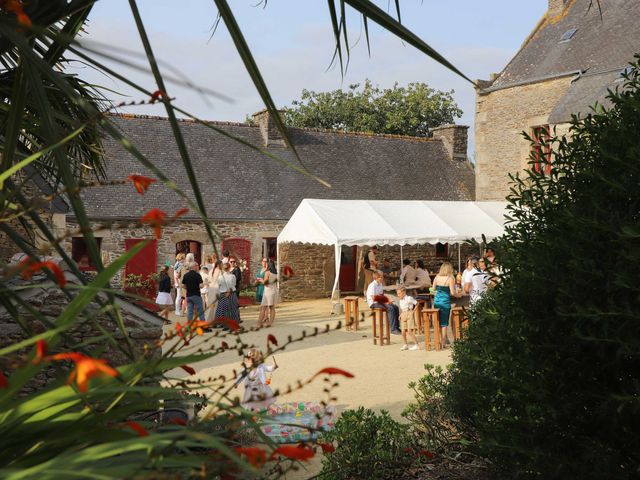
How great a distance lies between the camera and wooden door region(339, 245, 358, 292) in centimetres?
2456

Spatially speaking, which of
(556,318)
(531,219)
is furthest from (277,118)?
(531,219)

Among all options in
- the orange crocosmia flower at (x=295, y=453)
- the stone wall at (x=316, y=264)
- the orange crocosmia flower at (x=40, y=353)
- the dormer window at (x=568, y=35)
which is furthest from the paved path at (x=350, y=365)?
the dormer window at (x=568, y=35)

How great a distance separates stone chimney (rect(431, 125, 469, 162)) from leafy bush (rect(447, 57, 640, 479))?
2505 cm

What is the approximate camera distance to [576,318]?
10.7 ft

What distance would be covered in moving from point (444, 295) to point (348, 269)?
40.3ft

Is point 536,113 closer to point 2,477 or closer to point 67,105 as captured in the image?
point 67,105

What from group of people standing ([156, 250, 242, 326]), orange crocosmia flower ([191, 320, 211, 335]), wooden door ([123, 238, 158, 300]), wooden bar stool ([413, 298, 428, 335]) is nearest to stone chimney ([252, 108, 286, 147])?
wooden door ([123, 238, 158, 300])

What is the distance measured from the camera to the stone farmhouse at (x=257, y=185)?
846 inches

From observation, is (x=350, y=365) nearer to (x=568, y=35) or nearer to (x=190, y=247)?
(x=190, y=247)

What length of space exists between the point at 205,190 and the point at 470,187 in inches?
386

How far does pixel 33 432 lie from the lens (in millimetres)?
1194

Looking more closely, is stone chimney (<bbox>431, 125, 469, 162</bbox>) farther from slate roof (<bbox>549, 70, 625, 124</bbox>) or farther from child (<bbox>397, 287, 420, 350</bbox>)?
child (<bbox>397, 287, 420, 350</bbox>)

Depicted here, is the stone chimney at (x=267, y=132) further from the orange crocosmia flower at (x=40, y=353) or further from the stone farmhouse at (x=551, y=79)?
the orange crocosmia flower at (x=40, y=353)

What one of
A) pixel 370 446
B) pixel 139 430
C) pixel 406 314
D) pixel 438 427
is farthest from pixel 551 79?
pixel 139 430
